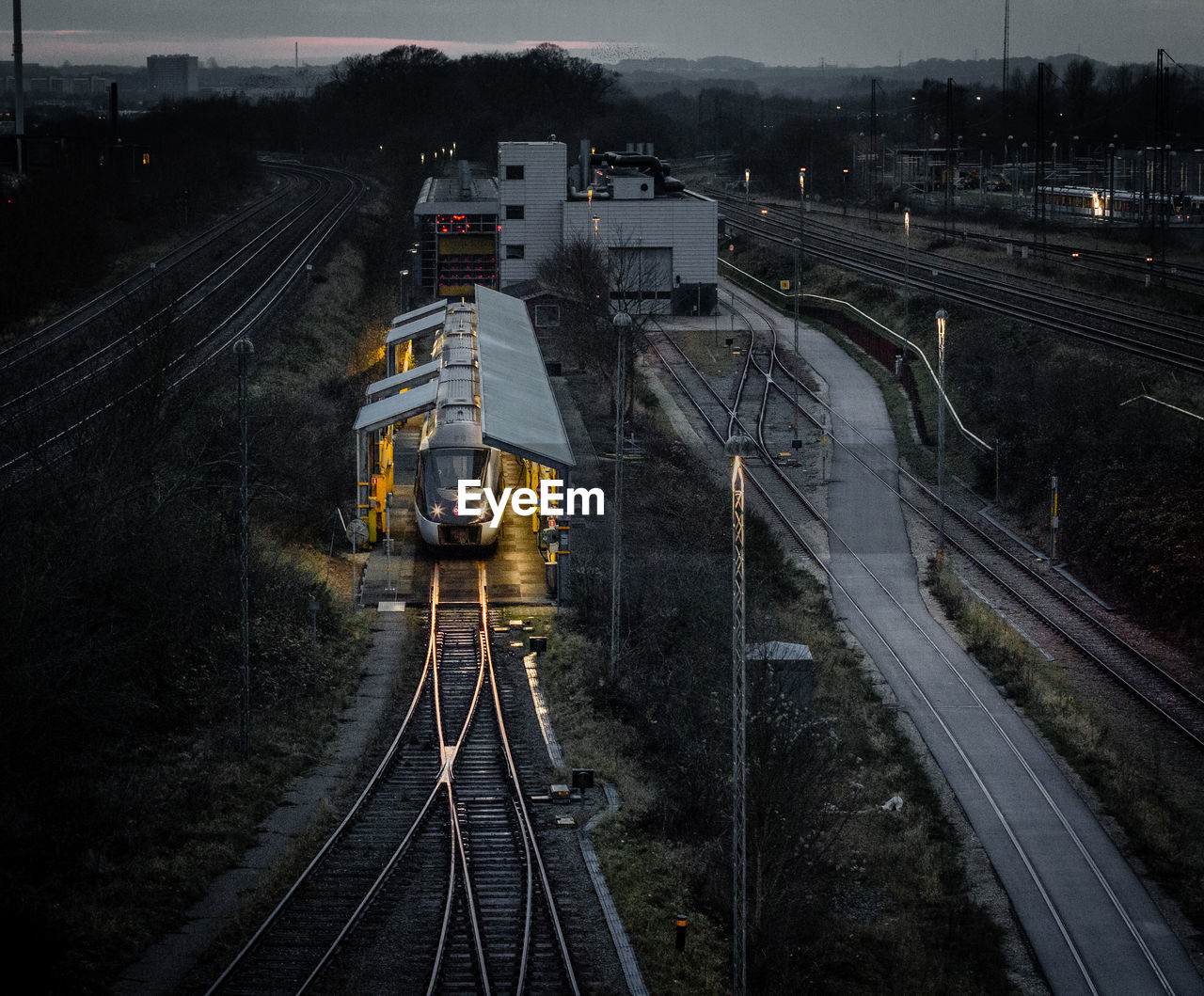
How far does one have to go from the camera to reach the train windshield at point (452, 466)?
1007 inches

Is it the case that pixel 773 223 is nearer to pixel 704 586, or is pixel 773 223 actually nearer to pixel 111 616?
pixel 704 586

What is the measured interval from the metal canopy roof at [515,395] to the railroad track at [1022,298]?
1607 centimetres

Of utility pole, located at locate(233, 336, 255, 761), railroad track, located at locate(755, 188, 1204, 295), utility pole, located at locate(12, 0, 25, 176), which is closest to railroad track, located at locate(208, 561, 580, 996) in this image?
utility pole, located at locate(233, 336, 255, 761)

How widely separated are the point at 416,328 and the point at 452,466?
10.8 m

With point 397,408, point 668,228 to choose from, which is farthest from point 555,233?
point 397,408

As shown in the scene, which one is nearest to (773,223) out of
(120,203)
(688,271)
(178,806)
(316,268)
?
(688,271)

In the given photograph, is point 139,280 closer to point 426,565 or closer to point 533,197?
point 533,197

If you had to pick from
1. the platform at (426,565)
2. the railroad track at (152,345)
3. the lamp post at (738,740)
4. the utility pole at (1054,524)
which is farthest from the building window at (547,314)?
the lamp post at (738,740)

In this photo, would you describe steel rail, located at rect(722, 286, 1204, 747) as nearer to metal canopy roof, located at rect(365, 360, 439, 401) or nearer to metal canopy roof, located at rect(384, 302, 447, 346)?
metal canopy roof, located at rect(384, 302, 447, 346)

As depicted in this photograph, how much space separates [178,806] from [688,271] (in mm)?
40386

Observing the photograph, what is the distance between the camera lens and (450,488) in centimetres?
2567

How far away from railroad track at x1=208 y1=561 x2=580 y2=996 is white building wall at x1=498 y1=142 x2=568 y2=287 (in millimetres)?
37185

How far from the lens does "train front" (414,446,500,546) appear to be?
25.6 m

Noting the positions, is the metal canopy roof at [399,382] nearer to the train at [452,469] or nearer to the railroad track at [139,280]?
the train at [452,469]
